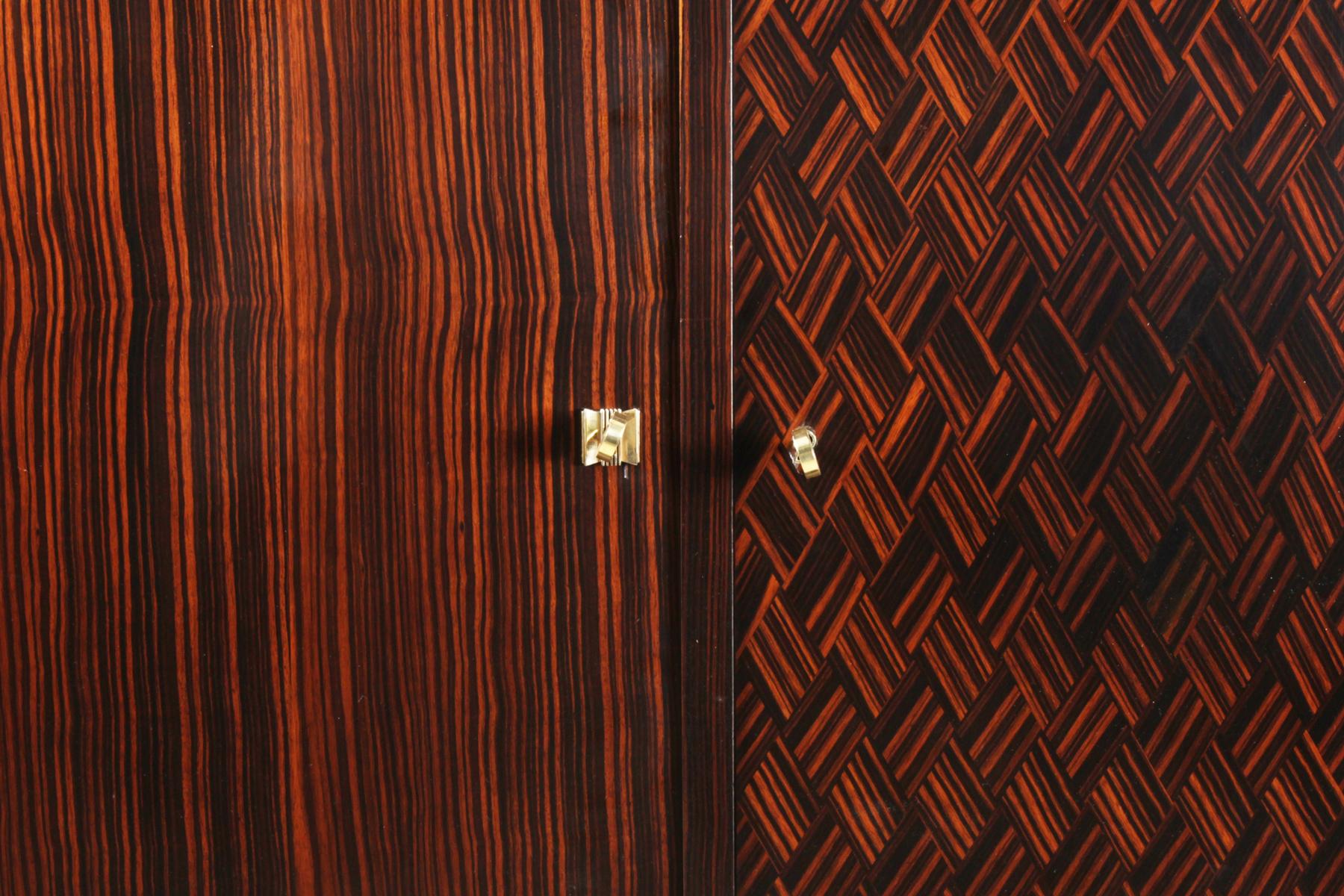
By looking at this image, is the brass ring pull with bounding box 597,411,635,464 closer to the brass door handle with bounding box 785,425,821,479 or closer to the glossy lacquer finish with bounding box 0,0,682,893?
the glossy lacquer finish with bounding box 0,0,682,893

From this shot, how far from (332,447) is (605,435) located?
20cm

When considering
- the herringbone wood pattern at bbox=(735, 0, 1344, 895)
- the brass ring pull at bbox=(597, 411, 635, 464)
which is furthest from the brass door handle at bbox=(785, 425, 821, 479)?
the brass ring pull at bbox=(597, 411, 635, 464)

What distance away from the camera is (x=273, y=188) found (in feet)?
2.38

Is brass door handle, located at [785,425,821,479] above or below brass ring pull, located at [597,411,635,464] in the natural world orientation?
below

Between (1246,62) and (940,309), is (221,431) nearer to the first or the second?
(940,309)

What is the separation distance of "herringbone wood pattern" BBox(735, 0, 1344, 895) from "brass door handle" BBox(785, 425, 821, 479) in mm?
15

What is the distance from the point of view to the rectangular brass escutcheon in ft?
2.43

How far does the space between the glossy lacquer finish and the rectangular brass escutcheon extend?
12 mm

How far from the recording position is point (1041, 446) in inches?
29.0

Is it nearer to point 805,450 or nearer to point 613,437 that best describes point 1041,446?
point 805,450

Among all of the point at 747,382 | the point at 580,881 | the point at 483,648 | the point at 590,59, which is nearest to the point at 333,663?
the point at 483,648

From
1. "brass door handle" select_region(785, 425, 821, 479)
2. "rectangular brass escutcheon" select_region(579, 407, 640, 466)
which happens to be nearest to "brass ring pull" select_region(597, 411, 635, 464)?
"rectangular brass escutcheon" select_region(579, 407, 640, 466)

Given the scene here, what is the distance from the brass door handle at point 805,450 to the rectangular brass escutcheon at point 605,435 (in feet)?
0.37

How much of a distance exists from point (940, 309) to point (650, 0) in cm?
30
